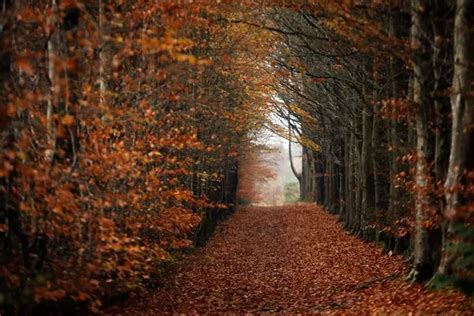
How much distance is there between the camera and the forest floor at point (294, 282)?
11.2m

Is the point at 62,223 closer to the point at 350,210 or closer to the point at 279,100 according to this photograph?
the point at 350,210

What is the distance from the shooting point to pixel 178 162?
15227 millimetres

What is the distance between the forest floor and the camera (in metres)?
11.2

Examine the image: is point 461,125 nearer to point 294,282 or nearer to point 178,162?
point 178,162

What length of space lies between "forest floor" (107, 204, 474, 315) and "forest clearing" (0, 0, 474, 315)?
0.08 metres

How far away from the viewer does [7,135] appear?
825cm

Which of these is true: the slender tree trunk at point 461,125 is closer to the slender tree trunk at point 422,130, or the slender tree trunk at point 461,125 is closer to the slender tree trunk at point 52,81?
the slender tree trunk at point 422,130

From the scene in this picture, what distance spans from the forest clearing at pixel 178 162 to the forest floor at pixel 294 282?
8cm

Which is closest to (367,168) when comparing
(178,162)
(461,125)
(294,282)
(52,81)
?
(294,282)

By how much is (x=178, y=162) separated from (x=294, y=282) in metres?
5.29

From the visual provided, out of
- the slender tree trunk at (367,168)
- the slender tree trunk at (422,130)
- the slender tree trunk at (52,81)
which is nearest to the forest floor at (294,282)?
the slender tree trunk at (422,130)

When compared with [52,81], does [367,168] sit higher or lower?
lower

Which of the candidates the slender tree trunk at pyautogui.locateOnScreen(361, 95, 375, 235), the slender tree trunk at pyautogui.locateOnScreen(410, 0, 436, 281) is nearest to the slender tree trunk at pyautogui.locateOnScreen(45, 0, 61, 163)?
the slender tree trunk at pyautogui.locateOnScreen(410, 0, 436, 281)

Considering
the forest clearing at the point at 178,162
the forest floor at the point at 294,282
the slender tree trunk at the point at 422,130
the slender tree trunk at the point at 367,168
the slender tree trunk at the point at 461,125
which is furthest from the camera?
the slender tree trunk at the point at 367,168
